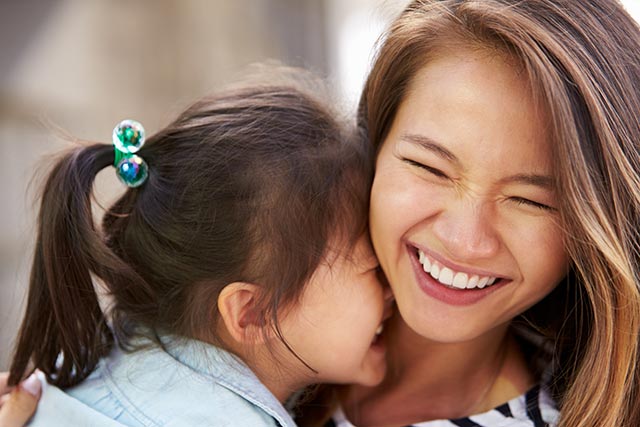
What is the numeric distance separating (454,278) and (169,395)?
0.51 metres

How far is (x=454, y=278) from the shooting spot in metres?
1.43

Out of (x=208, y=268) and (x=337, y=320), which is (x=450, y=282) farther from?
(x=208, y=268)

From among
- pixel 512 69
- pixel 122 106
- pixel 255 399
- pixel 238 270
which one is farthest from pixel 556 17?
pixel 122 106

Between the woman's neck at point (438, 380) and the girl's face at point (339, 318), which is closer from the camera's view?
the girl's face at point (339, 318)

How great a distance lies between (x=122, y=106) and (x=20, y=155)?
0.72 m

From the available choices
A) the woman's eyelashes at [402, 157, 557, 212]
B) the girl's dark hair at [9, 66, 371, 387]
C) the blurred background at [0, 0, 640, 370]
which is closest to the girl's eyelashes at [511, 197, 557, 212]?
the woman's eyelashes at [402, 157, 557, 212]

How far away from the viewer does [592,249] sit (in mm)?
1295

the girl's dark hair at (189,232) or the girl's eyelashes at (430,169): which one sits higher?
the girl's eyelashes at (430,169)

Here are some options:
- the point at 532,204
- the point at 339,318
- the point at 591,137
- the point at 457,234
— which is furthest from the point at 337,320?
the point at 591,137

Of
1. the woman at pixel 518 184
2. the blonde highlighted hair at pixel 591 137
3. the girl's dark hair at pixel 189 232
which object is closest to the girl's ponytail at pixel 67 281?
the girl's dark hair at pixel 189 232

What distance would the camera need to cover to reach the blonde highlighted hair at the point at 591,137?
125cm

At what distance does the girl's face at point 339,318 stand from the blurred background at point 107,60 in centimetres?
100

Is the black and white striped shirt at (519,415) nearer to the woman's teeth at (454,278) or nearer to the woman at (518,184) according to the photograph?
the woman at (518,184)

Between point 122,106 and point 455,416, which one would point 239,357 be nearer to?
point 455,416
